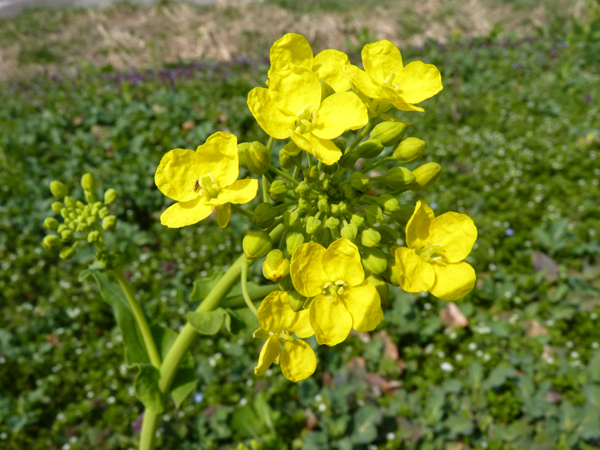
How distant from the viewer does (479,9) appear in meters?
16.3

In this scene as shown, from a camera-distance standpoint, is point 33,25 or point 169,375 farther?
point 33,25

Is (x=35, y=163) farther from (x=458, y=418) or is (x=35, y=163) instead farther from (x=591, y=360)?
(x=591, y=360)

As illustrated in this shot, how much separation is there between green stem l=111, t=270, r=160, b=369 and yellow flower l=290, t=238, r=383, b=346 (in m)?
1.01

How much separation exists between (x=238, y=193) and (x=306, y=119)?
324 millimetres

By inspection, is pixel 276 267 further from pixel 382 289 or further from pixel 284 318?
pixel 382 289

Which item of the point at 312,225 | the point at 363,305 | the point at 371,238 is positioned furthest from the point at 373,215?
the point at 363,305

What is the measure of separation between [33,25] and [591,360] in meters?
23.2

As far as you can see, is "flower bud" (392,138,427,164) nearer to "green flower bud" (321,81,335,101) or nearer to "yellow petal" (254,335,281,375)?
"green flower bud" (321,81,335,101)

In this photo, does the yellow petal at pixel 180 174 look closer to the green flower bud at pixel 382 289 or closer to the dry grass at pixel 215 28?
the green flower bud at pixel 382 289

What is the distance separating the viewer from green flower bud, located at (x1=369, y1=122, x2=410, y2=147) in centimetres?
135

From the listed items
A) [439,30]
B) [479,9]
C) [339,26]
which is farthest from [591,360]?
[479,9]

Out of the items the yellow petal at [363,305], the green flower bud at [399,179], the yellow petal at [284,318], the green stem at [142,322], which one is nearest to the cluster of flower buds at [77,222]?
the green stem at [142,322]

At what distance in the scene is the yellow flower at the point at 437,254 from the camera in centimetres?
121

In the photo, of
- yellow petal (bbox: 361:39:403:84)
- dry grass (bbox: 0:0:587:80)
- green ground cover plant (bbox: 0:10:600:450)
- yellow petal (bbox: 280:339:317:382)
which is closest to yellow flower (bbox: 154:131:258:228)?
yellow petal (bbox: 280:339:317:382)
